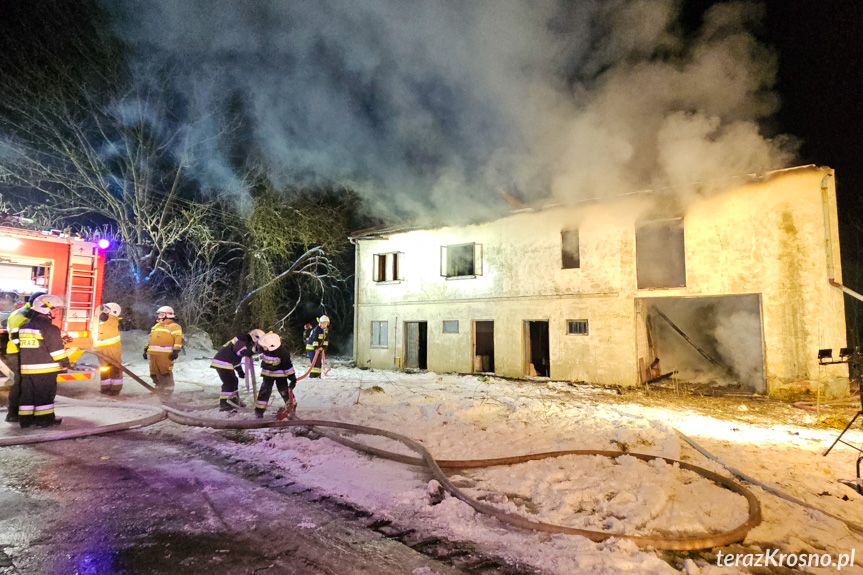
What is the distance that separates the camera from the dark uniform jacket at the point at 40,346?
5.68 m

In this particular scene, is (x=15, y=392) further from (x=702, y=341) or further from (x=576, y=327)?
(x=702, y=341)

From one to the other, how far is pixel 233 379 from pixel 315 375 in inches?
182

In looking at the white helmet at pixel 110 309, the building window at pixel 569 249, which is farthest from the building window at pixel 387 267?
the white helmet at pixel 110 309

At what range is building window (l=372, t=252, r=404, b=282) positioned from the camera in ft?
54.3

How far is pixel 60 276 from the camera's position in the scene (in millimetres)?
7320

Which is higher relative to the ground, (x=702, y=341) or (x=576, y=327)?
(x=576, y=327)

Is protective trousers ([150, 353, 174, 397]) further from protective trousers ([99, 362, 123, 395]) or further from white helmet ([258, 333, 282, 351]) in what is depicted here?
white helmet ([258, 333, 282, 351])

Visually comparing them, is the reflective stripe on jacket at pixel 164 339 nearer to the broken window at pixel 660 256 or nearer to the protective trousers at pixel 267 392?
the protective trousers at pixel 267 392

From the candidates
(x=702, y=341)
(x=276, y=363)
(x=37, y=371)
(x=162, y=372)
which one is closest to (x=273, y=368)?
(x=276, y=363)

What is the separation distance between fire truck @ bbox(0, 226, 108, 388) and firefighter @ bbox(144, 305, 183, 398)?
1073 millimetres

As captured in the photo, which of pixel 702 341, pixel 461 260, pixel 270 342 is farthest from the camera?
pixel 461 260

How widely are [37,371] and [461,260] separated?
13324 millimetres

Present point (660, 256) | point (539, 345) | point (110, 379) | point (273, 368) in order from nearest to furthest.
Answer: point (273, 368) < point (110, 379) < point (660, 256) < point (539, 345)

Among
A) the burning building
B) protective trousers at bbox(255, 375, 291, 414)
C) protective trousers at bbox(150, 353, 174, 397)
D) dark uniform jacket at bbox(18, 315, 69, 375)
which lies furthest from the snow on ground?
the burning building
